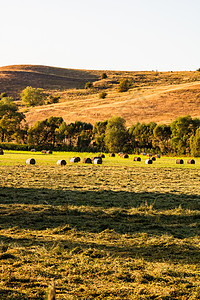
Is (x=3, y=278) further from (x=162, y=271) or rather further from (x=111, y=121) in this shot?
(x=111, y=121)

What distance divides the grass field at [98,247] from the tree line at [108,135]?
4350 cm

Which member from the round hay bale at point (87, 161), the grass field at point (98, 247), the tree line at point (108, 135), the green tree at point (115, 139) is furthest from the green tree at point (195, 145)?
the grass field at point (98, 247)

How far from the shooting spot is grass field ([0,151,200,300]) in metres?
5.52

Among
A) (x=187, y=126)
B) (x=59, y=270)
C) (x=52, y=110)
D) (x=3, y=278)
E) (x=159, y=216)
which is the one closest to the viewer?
(x=3, y=278)

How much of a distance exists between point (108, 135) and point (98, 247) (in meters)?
59.1

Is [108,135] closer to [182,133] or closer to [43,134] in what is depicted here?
[182,133]

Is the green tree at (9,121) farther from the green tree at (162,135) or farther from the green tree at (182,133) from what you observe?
the green tree at (182,133)

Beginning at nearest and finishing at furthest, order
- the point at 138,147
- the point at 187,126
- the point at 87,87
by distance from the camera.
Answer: the point at 187,126 → the point at 138,147 → the point at 87,87

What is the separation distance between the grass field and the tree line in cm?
4350

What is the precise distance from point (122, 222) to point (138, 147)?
188ft

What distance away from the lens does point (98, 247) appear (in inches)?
302

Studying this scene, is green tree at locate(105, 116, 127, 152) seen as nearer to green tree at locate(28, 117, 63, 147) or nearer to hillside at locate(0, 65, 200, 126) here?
green tree at locate(28, 117, 63, 147)

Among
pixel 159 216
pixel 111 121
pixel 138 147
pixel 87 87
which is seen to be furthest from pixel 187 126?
pixel 87 87

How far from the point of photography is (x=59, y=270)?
6.19 m
